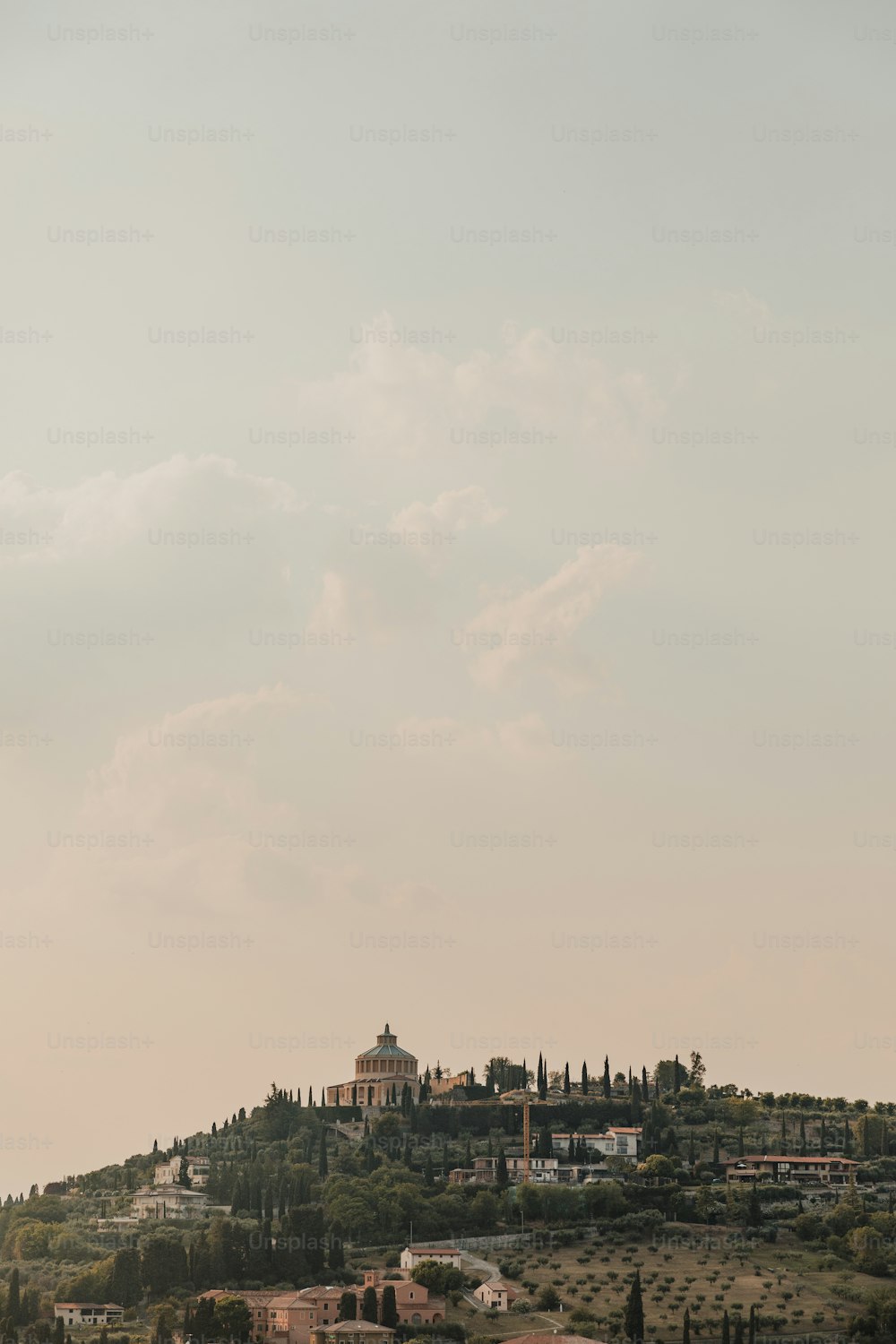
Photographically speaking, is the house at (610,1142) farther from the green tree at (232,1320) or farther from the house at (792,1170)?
the green tree at (232,1320)

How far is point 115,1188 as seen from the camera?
113625 mm

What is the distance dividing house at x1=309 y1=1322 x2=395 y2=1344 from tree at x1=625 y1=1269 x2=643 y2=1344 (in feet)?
30.9

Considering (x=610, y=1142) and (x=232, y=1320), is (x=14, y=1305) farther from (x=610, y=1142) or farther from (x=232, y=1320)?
(x=610, y=1142)

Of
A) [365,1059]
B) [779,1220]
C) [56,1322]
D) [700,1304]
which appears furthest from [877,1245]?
[365,1059]

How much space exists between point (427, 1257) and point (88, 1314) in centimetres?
1547

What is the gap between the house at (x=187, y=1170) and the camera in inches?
4373

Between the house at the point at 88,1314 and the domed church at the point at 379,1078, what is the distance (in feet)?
152

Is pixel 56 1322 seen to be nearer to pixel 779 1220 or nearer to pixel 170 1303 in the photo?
pixel 170 1303

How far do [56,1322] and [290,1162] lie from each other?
29.8 m

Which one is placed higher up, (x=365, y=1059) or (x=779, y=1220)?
(x=365, y=1059)

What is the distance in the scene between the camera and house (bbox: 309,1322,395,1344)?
78.9 meters

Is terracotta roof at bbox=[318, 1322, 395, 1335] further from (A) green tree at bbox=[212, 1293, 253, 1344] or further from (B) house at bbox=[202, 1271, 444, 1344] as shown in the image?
(A) green tree at bbox=[212, 1293, 253, 1344]

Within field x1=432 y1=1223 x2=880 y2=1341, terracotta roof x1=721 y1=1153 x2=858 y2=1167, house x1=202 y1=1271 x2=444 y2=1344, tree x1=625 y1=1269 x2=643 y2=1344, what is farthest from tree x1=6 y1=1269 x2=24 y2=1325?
terracotta roof x1=721 y1=1153 x2=858 y2=1167

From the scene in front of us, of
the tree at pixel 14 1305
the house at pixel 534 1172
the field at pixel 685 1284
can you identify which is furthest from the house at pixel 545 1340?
the house at pixel 534 1172
